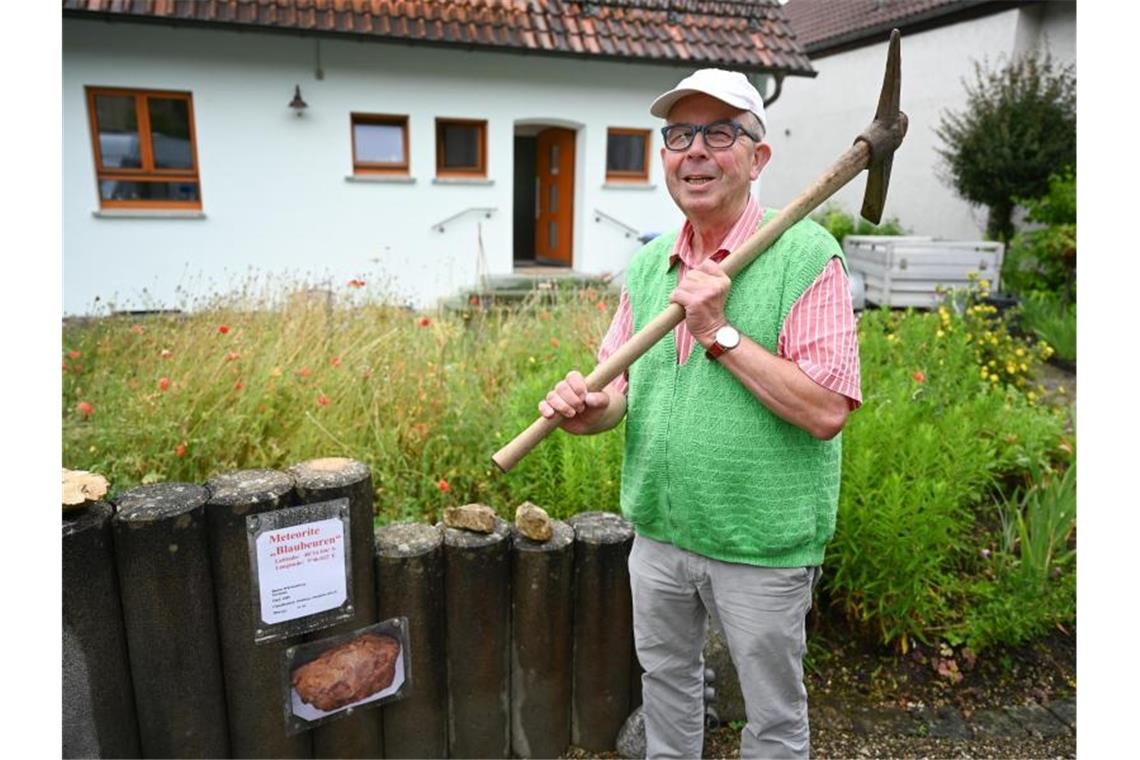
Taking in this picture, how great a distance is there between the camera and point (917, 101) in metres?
13.8

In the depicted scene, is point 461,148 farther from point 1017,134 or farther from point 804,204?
point 804,204

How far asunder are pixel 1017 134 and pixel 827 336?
1104 centimetres

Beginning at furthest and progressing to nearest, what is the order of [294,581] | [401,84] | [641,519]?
[401,84] < [294,581] < [641,519]

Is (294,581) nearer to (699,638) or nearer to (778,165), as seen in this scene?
(699,638)

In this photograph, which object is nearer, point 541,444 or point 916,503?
point 916,503

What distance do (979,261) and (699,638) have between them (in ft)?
25.1

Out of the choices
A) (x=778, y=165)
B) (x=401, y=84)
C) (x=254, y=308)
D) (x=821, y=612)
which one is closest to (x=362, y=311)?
(x=254, y=308)

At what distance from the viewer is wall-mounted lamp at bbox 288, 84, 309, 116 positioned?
8.85 m

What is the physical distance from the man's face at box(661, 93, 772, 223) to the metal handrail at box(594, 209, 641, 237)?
359 inches

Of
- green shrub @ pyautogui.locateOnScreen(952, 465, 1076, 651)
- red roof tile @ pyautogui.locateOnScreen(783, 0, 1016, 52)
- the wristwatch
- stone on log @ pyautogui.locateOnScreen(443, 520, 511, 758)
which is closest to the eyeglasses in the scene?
the wristwatch

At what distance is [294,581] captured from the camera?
2127 mm

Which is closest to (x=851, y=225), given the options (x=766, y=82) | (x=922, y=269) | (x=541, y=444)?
(x=766, y=82)

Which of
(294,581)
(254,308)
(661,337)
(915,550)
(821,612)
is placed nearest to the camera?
(661,337)

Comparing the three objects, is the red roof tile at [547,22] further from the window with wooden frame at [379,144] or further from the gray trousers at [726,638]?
the gray trousers at [726,638]
